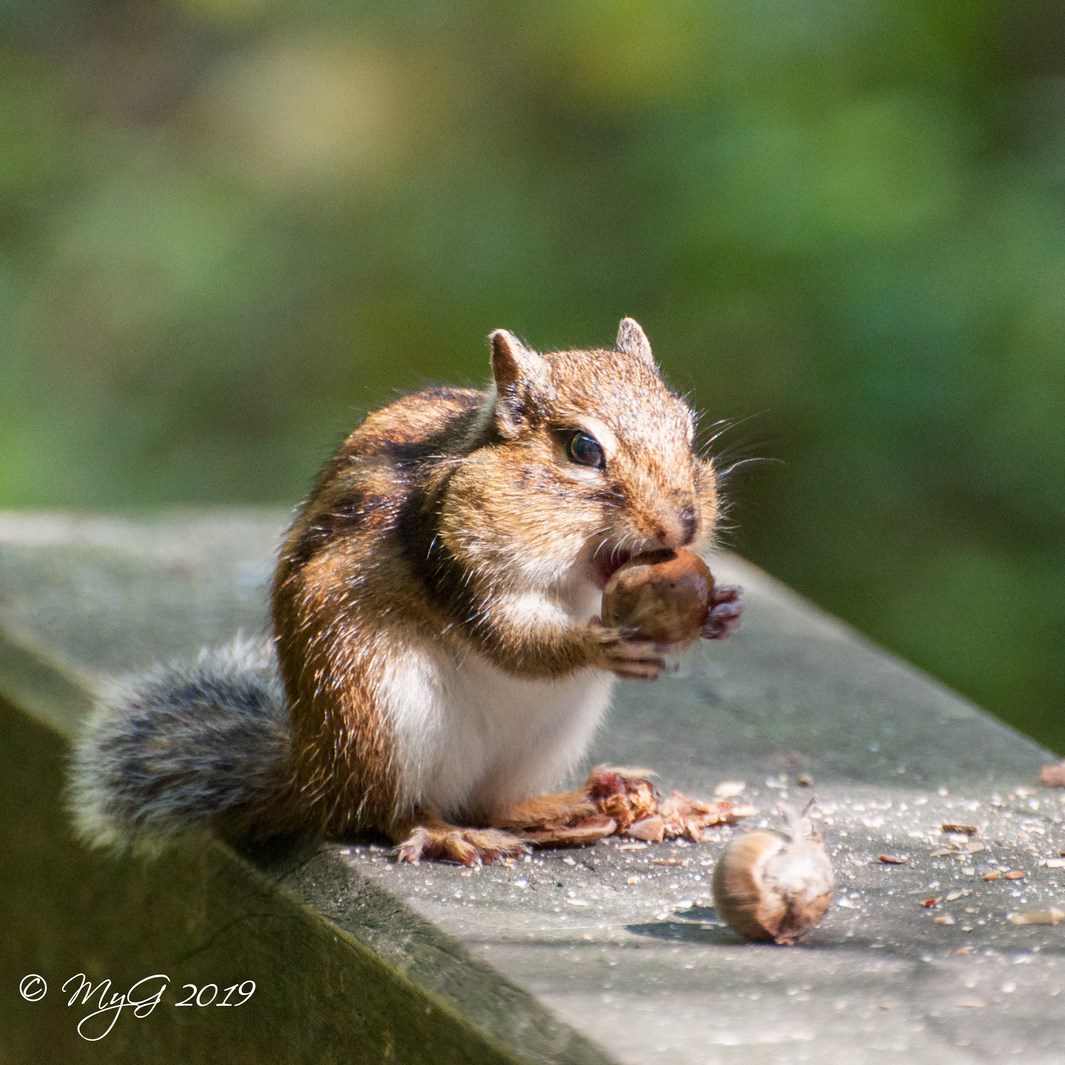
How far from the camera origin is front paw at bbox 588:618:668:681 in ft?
7.20

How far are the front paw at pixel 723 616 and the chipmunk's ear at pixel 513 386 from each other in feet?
1.26

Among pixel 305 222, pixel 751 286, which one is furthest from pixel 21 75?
pixel 751 286

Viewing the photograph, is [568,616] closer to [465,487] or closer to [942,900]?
[465,487]

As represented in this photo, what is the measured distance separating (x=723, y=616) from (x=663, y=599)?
11 centimetres

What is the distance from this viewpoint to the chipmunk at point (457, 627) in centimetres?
229

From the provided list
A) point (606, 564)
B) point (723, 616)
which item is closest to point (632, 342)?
point (606, 564)

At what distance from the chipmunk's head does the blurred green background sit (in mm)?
3221

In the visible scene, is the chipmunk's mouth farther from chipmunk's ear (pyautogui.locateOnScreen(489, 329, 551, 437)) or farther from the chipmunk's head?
chipmunk's ear (pyautogui.locateOnScreen(489, 329, 551, 437))

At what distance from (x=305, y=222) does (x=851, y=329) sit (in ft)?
9.90

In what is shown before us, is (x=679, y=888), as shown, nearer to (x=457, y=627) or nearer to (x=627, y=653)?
(x=627, y=653)

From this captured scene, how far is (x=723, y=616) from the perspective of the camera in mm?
2240

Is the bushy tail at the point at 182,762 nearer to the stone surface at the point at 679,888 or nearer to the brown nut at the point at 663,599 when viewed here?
the stone surface at the point at 679,888

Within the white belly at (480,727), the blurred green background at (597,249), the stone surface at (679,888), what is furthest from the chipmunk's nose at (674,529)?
the blurred green background at (597,249)

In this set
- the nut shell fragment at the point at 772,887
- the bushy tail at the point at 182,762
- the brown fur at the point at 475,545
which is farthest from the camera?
the bushy tail at the point at 182,762
